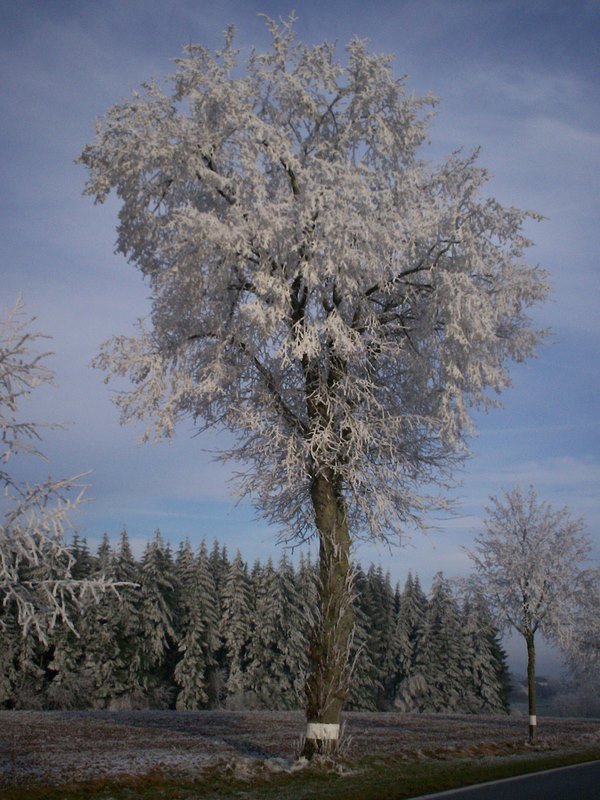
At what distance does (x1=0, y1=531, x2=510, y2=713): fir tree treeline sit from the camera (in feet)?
166

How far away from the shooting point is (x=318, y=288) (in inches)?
561

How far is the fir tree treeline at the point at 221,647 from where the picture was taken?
50719 mm

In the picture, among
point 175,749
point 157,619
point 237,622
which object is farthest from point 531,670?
point 237,622

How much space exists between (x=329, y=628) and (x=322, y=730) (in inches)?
68.1

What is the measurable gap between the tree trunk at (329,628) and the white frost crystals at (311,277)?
559 mm

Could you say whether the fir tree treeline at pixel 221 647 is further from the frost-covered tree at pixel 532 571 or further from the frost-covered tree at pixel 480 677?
the frost-covered tree at pixel 532 571

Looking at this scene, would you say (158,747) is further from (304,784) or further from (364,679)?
(364,679)

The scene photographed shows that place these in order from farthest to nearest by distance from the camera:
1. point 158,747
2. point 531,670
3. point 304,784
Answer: point 531,670
point 158,747
point 304,784

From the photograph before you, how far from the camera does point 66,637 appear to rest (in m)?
51.3

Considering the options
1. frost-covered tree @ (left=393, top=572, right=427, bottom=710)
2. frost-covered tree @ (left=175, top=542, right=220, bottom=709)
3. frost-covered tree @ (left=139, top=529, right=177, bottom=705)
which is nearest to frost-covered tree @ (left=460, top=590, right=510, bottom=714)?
frost-covered tree @ (left=393, top=572, right=427, bottom=710)

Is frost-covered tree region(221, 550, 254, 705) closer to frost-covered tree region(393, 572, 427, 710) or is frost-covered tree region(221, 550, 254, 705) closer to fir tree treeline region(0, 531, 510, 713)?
fir tree treeline region(0, 531, 510, 713)

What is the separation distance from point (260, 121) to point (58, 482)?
8778 millimetres

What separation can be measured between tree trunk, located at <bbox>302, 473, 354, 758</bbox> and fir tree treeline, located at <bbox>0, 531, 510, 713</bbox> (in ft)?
96.2

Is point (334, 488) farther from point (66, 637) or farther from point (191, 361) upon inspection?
point (66, 637)
